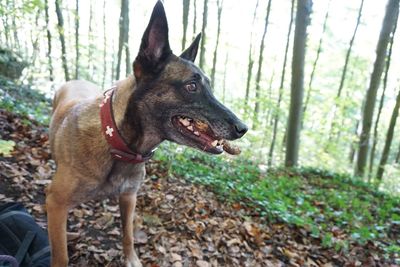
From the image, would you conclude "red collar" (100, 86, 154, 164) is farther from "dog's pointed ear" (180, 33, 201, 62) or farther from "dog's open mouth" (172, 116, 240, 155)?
"dog's pointed ear" (180, 33, 201, 62)

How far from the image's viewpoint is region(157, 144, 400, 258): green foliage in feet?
17.5

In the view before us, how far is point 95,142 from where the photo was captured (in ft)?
8.57

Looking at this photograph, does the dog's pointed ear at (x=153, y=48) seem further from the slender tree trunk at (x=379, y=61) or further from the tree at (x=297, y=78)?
the slender tree trunk at (x=379, y=61)

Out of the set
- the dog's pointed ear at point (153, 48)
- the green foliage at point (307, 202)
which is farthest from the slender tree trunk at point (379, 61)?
the dog's pointed ear at point (153, 48)

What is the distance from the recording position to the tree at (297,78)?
34.6 feet

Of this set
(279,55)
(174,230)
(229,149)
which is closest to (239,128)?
(229,149)

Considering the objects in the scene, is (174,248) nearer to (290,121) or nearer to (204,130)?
(204,130)

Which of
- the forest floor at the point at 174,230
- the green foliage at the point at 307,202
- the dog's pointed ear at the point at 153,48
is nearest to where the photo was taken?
the dog's pointed ear at the point at 153,48

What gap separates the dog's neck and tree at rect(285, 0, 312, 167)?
9.39 m

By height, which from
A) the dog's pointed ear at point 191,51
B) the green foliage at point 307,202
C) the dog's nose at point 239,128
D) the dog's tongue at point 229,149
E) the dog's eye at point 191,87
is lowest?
the green foliage at point 307,202

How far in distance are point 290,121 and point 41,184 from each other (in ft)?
30.2

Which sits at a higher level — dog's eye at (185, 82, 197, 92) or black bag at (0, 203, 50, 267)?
dog's eye at (185, 82, 197, 92)

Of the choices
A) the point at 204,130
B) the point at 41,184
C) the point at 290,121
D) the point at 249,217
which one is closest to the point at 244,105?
the point at 290,121

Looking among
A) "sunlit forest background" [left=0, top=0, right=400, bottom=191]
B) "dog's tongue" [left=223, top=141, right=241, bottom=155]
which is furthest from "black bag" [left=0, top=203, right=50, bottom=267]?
"sunlit forest background" [left=0, top=0, right=400, bottom=191]
